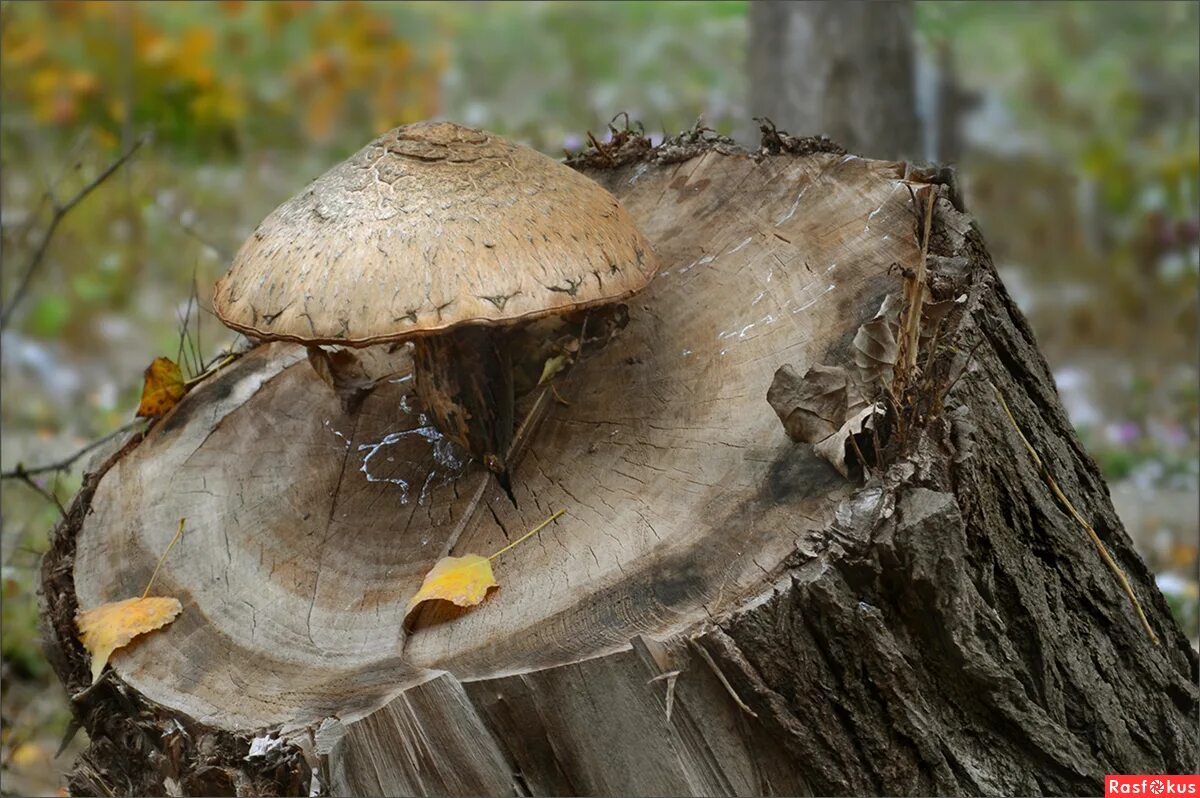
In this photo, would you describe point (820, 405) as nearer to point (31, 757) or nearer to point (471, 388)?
point (471, 388)

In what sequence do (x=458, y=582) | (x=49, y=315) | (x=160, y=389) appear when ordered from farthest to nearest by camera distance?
(x=49, y=315)
(x=160, y=389)
(x=458, y=582)

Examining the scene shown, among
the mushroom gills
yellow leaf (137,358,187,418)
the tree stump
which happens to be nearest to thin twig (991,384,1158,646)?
the tree stump

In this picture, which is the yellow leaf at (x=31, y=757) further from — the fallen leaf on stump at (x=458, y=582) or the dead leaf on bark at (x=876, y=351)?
the dead leaf on bark at (x=876, y=351)

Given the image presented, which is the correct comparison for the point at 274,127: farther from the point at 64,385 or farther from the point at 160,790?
the point at 160,790

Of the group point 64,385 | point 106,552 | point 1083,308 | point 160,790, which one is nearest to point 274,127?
point 64,385

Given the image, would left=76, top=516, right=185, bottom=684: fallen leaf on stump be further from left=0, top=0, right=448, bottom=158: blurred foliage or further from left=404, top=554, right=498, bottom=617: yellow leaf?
left=0, top=0, right=448, bottom=158: blurred foliage

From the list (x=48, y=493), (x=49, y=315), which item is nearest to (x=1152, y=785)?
(x=48, y=493)
